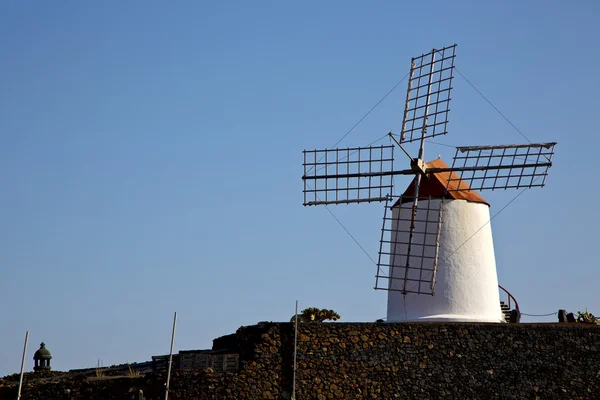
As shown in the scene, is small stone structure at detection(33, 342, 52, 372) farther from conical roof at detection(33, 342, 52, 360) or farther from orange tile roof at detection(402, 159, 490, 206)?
orange tile roof at detection(402, 159, 490, 206)

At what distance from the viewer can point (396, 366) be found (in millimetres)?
20812

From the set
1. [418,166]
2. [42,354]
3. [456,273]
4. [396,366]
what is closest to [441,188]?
[418,166]

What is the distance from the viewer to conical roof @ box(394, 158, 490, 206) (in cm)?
2302

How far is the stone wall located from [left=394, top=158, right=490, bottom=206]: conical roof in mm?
3074

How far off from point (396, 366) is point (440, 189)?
427cm

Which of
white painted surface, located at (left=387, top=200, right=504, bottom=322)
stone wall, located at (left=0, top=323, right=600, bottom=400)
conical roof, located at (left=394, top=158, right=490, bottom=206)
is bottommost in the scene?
stone wall, located at (left=0, top=323, right=600, bottom=400)

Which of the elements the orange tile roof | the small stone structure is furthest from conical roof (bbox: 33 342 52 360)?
the orange tile roof

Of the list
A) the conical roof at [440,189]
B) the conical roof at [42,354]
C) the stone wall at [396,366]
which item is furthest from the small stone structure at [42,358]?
the conical roof at [440,189]

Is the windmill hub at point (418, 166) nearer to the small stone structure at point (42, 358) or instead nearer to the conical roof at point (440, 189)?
the conical roof at point (440, 189)

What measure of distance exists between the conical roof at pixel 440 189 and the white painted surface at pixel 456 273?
0.45 ft

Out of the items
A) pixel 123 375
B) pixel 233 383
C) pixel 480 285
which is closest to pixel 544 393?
pixel 480 285

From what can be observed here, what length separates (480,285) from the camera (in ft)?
74.7

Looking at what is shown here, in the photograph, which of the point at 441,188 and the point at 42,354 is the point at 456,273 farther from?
the point at 42,354

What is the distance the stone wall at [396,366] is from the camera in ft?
65.1
